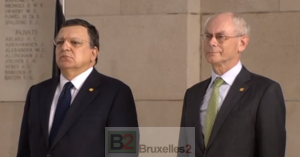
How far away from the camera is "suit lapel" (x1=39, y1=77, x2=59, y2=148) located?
5.15m

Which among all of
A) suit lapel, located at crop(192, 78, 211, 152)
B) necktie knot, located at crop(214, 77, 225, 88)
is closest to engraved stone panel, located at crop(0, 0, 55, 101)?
suit lapel, located at crop(192, 78, 211, 152)

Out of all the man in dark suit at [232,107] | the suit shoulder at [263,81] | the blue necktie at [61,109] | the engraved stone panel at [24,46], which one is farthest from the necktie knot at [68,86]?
the engraved stone panel at [24,46]

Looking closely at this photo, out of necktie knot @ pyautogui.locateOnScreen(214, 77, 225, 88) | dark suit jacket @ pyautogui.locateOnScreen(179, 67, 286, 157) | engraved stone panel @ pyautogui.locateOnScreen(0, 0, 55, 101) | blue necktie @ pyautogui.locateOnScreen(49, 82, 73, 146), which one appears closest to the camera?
dark suit jacket @ pyautogui.locateOnScreen(179, 67, 286, 157)

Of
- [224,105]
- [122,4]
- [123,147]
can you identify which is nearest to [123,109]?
[123,147]

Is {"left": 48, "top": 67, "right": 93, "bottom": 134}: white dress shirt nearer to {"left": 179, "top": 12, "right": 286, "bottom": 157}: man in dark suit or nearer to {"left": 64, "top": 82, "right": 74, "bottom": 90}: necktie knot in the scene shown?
{"left": 64, "top": 82, "right": 74, "bottom": 90}: necktie knot

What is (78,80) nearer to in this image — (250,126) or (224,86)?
(224,86)

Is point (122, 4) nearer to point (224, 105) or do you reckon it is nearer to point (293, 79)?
point (293, 79)

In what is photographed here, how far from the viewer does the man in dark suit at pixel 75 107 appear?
5082mm

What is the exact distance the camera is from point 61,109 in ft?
16.9

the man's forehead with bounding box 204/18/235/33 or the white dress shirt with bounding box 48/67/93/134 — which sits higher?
the man's forehead with bounding box 204/18/235/33

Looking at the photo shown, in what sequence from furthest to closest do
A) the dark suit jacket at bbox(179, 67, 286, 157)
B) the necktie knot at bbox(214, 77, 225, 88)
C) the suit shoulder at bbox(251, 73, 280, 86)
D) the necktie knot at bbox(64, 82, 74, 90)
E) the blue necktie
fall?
the necktie knot at bbox(64, 82, 74, 90) → the blue necktie → the necktie knot at bbox(214, 77, 225, 88) → the suit shoulder at bbox(251, 73, 280, 86) → the dark suit jacket at bbox(179, 67, 286, 157)

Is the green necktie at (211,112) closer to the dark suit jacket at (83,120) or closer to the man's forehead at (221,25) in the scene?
the man's forehead at (221,25)

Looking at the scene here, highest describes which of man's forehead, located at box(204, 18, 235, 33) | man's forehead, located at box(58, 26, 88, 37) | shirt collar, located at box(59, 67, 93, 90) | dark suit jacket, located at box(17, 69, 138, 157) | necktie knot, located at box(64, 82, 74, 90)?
man's forehead, located at box(204, 18, 235, 33)

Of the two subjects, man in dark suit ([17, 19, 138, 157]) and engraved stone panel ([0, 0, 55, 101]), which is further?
engraved stone panel ([0, 0, 55, 101])
